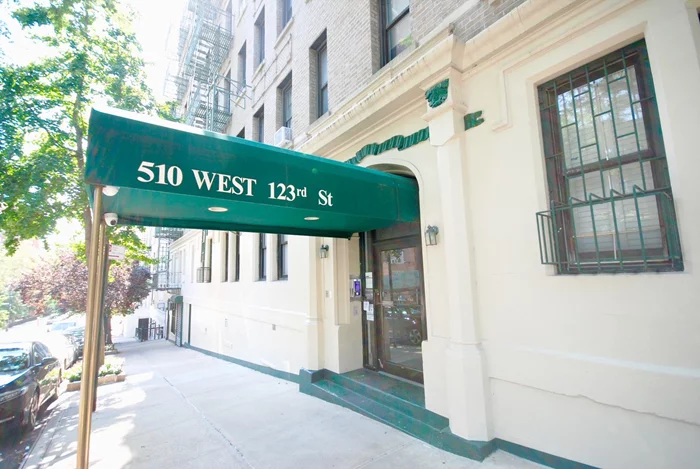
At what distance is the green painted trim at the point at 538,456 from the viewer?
3088mm

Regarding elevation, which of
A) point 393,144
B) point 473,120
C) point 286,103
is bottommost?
point 473,120

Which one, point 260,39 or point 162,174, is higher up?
point 260,39

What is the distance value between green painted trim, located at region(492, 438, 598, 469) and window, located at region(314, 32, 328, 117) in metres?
6.60

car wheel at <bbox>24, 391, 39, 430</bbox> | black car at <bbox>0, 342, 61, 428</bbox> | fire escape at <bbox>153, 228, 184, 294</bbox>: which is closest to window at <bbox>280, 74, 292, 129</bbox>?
black car at <bbox>0, 342, 61, 428</bbox>

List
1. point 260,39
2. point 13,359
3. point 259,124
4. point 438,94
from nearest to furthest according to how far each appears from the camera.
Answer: point 438,94, point 13,359, point 259,124, point 260,39

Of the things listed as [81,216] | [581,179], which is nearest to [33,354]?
[81,216]

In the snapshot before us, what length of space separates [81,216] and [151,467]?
286 inches

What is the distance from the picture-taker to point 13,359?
6512 mm

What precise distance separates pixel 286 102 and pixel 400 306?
21.5ft

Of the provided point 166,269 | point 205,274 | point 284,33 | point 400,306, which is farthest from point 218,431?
point 166,269

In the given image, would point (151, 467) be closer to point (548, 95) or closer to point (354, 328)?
point (354, 328)

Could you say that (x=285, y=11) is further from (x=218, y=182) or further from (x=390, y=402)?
(x=390, y=402)

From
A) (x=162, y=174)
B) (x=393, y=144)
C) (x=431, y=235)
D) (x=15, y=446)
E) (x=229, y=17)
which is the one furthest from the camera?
(x=229, y=17)

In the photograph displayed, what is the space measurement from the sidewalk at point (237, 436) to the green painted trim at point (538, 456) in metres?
0.06
